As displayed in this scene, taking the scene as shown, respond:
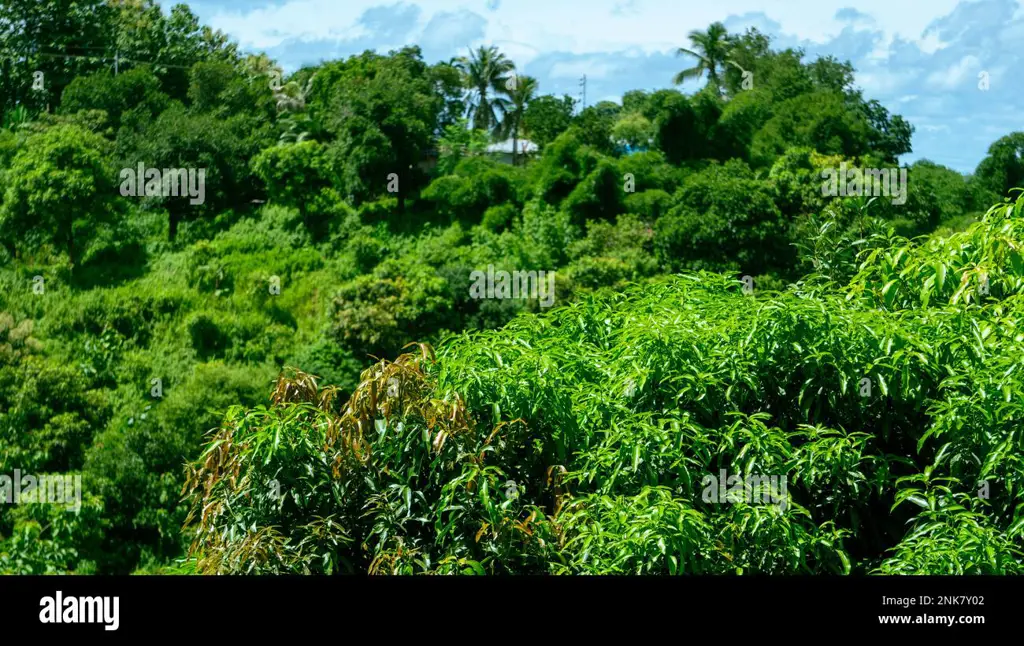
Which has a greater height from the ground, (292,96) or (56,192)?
(292,96)

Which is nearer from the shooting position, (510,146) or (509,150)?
(509,150)

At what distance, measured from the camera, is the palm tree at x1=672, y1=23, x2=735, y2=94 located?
48062mm

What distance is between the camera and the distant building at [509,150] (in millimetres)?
45088

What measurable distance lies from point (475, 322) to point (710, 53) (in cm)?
2777

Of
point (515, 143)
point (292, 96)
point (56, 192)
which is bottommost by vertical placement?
point (56, 192)

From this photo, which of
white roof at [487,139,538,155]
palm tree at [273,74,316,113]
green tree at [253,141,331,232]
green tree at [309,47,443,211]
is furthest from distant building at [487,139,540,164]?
green tree at [253,141,331,232]

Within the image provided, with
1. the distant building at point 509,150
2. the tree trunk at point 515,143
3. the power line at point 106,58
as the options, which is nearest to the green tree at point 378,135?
the distant building at point 509,150

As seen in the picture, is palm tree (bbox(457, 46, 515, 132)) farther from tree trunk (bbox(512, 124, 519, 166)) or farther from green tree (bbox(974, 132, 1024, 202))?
green tree (bbox(974, 132, 1024, 202))

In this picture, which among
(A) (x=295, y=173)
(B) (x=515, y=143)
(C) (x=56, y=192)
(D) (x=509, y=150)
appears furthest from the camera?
(D) (x=509, y=150)

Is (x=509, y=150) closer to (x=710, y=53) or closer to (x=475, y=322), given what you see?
(x=710, y=53)

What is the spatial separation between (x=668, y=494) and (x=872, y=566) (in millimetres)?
1435

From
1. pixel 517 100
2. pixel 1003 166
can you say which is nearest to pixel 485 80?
pixel 517 100

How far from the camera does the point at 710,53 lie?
48344mm

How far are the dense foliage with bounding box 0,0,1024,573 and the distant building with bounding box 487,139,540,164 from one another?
536 millimetres
